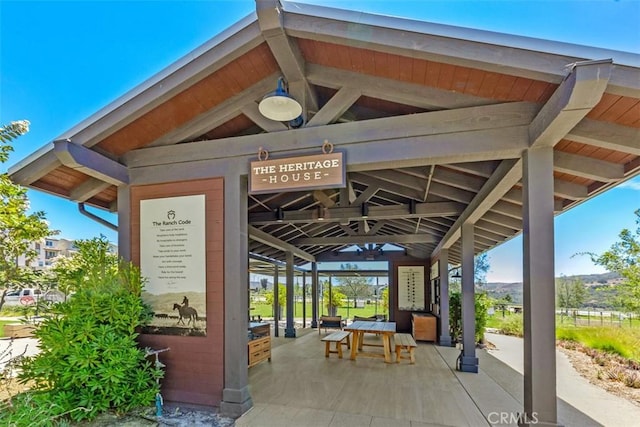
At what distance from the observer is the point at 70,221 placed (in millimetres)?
20484

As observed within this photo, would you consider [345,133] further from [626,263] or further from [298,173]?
[626,263]

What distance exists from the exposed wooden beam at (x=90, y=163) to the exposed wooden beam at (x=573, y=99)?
444 centimetres

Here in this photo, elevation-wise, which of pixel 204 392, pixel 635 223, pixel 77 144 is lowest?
pixel 204 392

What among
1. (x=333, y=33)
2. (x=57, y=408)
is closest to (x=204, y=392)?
(x=57, y=408)

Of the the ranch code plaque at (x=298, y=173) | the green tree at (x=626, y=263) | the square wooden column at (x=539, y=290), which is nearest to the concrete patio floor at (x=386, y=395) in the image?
the square wooden column at (x=539, y=290)

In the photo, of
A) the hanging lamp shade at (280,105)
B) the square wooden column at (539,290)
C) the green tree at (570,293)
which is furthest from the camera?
the green tree at (570,293)

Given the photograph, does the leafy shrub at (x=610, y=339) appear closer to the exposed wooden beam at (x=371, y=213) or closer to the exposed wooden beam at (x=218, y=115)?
the exposed wooden beam at (x=371, y=213)

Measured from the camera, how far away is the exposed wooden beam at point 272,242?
832 centimetres

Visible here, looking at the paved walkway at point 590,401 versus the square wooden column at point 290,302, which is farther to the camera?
the square wooden column at point 290,302

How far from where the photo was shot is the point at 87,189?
4727 millimetres

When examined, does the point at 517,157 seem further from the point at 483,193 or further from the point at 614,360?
the point at 614,360

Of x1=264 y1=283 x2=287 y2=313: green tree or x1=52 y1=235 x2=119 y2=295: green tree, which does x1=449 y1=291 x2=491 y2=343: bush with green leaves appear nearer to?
x1=52 y1=235 x2=119 y2=295: green tree

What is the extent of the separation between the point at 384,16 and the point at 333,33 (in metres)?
0.46
